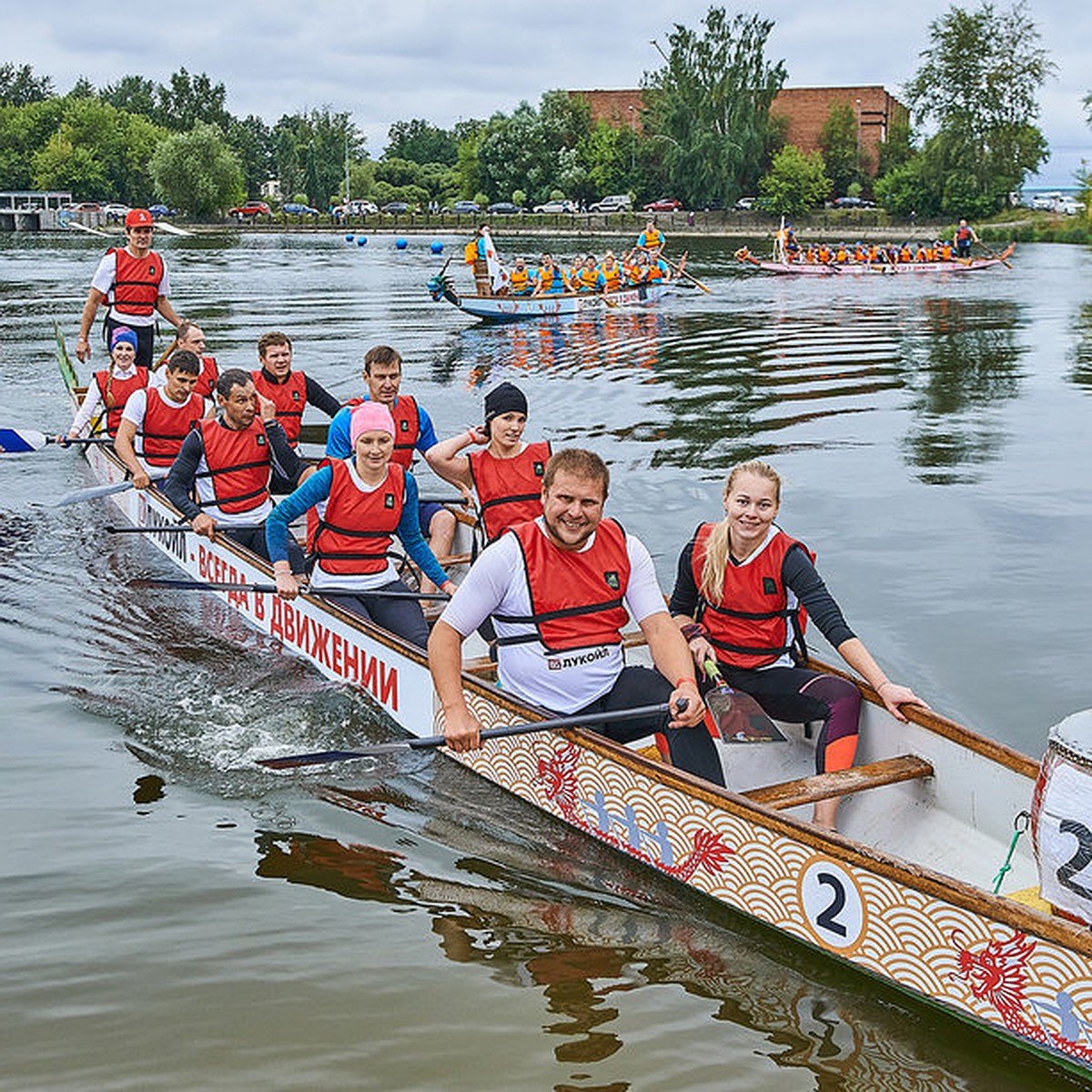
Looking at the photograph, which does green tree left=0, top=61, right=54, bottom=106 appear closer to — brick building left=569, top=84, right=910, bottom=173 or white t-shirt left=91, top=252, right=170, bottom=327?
brick building left=569, top=84, right=910, bottom=173

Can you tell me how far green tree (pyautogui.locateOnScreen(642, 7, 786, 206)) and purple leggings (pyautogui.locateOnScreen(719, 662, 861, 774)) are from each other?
7300 centimetres

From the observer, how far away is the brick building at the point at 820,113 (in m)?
83.4

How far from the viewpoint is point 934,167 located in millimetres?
69000

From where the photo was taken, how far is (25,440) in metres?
11.8

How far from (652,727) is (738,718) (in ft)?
1.53

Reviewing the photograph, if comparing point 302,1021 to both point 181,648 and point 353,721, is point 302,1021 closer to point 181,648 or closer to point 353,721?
point 353,721

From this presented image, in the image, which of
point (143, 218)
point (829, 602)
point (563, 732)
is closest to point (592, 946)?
point (563, 732)

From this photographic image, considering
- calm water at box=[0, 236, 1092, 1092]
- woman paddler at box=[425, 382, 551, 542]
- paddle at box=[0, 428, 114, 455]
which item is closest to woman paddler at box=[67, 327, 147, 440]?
paddle at box=[0, 428, 114, 455]

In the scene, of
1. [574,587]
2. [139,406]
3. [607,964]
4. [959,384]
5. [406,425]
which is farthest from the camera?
[959,384]

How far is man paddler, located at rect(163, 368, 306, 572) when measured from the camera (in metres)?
8.43

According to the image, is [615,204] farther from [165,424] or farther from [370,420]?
[370,420]

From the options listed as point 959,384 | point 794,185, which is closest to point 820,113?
point 794,185

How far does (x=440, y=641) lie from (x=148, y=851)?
5.86ft

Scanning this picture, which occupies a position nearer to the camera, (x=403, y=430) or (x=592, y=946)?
(x=592, y=946)
